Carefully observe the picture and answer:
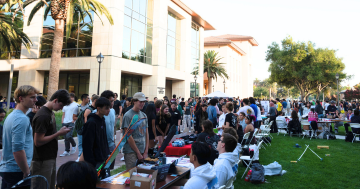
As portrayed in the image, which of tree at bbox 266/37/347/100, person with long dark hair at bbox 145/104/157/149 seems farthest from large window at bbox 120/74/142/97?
tree at bbox 266/37/347/100

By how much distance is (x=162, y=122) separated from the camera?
7.61m

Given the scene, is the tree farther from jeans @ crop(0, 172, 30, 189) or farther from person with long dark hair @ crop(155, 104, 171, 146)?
jeans @ crop(0, 172, 30, 189)

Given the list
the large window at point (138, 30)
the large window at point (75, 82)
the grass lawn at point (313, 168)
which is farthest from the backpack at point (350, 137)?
the large window at point (75, 82)

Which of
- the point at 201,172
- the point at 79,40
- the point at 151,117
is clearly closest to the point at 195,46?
→ the point at 79,40

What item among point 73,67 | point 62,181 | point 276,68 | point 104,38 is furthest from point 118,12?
point 276,68

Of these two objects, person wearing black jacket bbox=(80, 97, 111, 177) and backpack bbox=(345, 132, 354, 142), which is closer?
person wearing black jacket bbox=(80, 97, 111, 177)

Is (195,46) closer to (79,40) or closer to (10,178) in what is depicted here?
(79,40)

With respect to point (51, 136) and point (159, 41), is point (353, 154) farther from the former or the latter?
point (159, 41)

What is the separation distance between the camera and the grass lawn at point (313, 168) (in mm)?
5902

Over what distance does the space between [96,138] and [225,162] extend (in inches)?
82.4

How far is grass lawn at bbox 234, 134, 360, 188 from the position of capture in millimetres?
5902

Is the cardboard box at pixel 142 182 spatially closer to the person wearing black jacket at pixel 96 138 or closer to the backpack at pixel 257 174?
the person wearing black jacket at pixel 96 138

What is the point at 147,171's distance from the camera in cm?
304

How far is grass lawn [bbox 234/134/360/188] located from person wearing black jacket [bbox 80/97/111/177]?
A: 3654 mm
